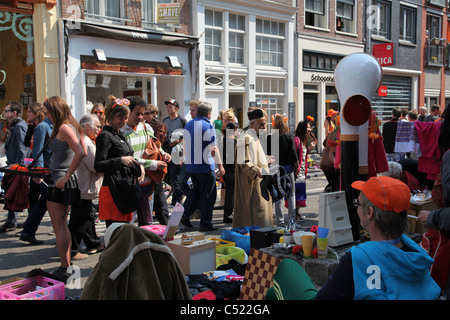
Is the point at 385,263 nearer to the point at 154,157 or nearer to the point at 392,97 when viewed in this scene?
the point at 154,157

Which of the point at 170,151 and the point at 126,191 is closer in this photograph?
the point at 126,191

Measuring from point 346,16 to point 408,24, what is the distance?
5.78m

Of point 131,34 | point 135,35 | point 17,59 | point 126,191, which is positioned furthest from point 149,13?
point 126,191

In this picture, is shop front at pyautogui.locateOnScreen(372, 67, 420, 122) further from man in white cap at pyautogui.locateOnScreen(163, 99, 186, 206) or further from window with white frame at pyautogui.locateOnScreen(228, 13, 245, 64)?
man in white cap at pyautogui.locateOnScreen(163, 99, 186, 206)

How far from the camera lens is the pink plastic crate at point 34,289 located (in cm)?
331

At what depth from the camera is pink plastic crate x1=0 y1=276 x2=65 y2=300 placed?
130 inches

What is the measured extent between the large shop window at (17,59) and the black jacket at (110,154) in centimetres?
774

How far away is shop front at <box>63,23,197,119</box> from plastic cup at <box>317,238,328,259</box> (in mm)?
10229

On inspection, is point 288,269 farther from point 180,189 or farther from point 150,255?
point 180,189

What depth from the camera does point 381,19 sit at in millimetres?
23156

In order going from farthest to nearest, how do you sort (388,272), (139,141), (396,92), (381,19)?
(396,92)
(381,19)
(139,141)
(388,272)

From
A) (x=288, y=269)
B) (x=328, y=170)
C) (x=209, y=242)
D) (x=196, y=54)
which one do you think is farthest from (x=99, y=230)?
(x=196, y=54)

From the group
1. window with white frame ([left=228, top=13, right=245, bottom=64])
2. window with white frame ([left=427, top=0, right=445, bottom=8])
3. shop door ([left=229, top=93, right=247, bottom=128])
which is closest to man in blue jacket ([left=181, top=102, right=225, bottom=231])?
window with white frame ([left=228, top=13, right=245, bottom=64])

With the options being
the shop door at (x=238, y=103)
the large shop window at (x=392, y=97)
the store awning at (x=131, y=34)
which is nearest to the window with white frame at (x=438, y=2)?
the large shop window at (x=392, y=97)
